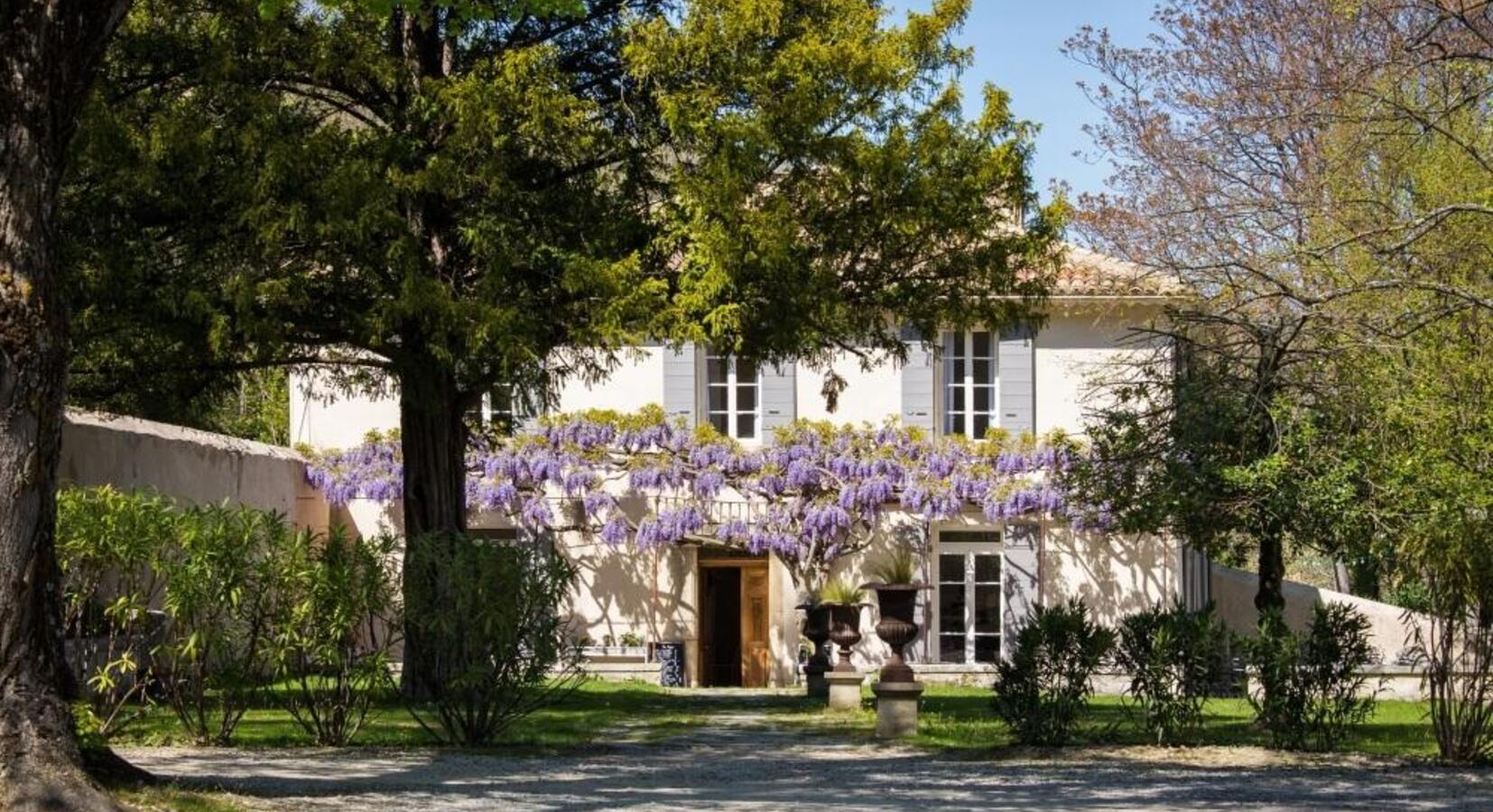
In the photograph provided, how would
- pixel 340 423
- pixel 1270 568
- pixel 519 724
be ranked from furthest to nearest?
1. pixel 340 423
2. pixel 1270 568
3. pixel 519 724

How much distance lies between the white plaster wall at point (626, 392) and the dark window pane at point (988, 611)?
473 centimetres

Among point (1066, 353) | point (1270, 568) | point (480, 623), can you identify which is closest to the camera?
point (480, 623)

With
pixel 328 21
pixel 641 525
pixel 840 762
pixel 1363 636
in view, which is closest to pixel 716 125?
pixel 328 21

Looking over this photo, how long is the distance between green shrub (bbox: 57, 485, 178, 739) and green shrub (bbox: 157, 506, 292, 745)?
149 mm

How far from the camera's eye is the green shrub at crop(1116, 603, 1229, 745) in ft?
41.5

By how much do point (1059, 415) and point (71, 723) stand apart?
57.6ft

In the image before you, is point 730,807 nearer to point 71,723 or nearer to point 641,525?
point 71,723

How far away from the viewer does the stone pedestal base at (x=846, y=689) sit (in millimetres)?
16797

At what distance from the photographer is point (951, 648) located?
80.2ft

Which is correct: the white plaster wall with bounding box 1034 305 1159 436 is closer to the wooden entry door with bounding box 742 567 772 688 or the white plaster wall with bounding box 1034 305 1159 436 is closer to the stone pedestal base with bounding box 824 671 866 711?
the wooden entry door with bounding box 742 567 772 688

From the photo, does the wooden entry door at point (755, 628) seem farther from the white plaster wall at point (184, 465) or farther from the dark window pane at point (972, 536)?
the white plaster wall at point (184, 465)

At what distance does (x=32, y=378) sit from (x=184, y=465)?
1177cm

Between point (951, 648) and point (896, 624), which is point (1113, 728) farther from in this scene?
point (951, 648)

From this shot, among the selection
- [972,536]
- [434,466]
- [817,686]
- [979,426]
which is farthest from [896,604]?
[979,426]
